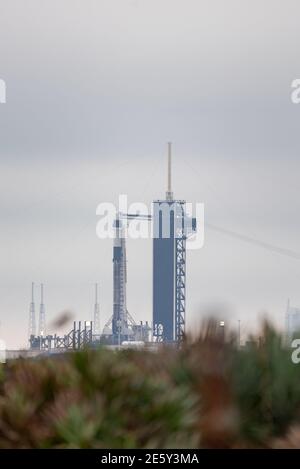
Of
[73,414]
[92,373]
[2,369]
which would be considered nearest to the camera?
[73,414]

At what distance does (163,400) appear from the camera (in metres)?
15.8

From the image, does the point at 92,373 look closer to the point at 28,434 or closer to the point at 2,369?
the point at 28,434

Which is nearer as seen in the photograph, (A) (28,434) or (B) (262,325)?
(A) (28,434)

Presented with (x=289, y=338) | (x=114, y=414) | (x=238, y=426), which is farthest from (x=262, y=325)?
(x=114, y=414)

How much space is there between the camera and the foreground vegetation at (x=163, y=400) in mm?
15219

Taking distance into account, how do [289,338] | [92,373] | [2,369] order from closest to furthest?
[92,373] < [289,338] < [2,369]

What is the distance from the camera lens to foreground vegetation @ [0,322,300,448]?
15219mm

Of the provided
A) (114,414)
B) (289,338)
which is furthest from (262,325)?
(114,414)

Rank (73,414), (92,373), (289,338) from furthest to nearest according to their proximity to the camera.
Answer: (289,338) → (92,373) → (73,414)

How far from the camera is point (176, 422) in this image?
15555 millimetres
